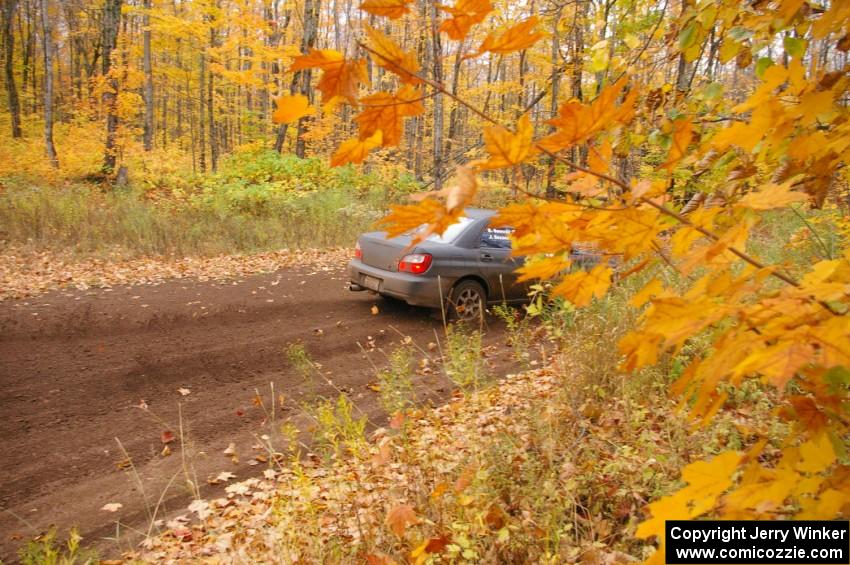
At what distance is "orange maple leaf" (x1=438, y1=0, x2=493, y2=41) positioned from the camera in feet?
3.21

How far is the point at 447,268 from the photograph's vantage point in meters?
7.27

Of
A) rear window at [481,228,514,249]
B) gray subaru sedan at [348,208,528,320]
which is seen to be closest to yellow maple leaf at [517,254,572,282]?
gray subaru sedan at [348,208,528,320]

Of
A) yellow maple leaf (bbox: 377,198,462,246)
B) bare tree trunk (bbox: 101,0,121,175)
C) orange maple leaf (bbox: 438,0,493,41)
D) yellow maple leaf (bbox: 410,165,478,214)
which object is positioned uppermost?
bare tree trunk (bbox: 101,0,121,175)

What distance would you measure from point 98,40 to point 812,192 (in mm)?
35671

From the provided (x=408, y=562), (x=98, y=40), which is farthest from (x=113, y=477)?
(x=98, y=40)

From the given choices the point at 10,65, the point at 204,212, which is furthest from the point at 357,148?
the point at 10,65

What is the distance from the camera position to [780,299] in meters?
0.98

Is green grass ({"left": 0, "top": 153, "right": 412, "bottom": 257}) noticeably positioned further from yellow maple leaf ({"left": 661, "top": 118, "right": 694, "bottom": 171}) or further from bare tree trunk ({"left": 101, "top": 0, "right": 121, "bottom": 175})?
yellow maple leaf ({"left": 661, "top": 118, "right": 694, "bottom": 171})

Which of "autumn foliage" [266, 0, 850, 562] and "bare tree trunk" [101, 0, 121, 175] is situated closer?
"autumn foliage" [266, 0, 850, 562]

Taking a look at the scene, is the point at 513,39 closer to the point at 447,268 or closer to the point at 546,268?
the point at 546,268

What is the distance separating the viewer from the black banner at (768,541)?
118cm

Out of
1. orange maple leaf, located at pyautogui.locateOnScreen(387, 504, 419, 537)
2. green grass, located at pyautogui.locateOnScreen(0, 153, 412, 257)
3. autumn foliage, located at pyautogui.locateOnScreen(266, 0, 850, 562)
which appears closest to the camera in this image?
autumn foliage, located at pyautogui.locateOnScreen(266, 0, 850, 562)

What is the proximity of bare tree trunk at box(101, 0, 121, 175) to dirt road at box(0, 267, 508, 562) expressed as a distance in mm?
10183

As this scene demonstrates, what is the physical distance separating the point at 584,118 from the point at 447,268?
6.23 m
